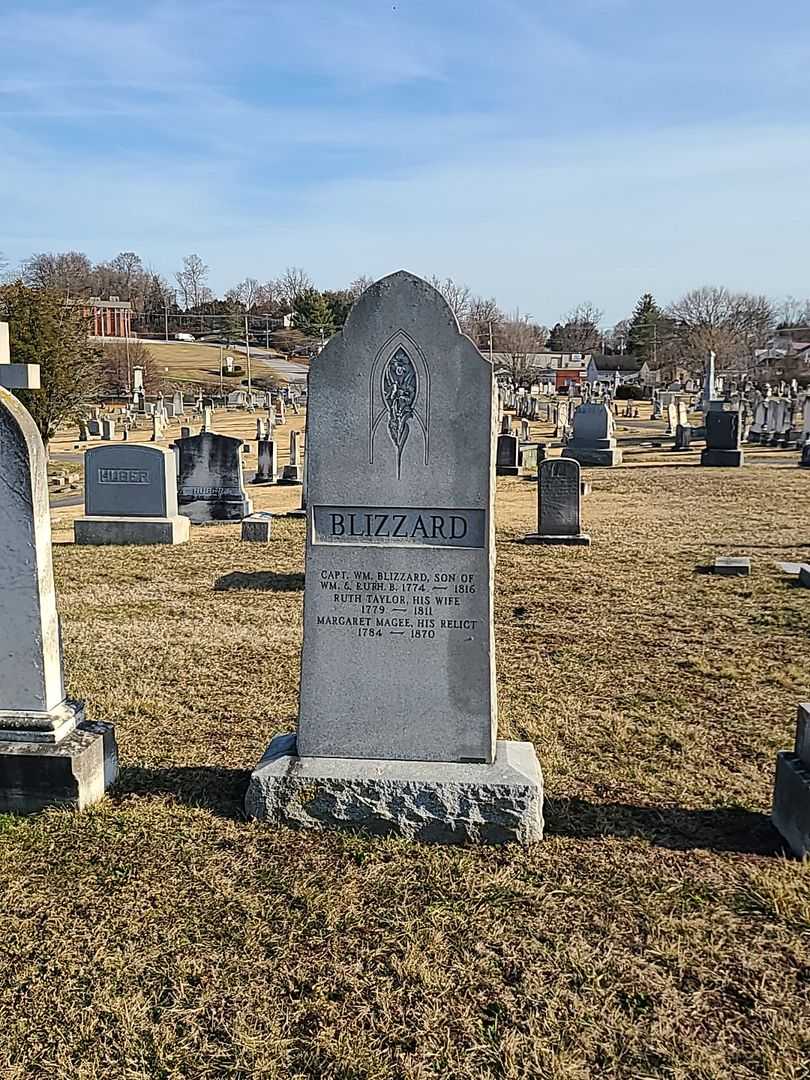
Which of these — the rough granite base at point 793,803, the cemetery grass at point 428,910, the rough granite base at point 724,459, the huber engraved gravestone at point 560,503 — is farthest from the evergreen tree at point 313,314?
the rough granite base at point 793,803

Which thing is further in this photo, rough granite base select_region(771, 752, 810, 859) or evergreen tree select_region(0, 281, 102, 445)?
evergreen tree select_region(0, 281, 102, 445)

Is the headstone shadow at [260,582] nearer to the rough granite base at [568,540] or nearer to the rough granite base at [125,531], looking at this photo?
the rough granite base at [125,531]

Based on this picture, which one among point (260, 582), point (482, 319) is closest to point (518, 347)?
point (482, 319)

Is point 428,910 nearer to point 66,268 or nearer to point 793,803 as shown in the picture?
point 793,803

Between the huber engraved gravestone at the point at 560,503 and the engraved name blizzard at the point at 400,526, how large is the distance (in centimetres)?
792

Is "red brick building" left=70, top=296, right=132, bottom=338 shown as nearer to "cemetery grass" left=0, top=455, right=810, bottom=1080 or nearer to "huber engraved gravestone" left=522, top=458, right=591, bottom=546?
"huber engraved gravestone" left=522, top=458, right=591, bottom=546

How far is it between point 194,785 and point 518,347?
77547 mm

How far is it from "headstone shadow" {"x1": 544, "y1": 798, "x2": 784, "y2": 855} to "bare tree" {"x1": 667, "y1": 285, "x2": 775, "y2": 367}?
75401 millimetres

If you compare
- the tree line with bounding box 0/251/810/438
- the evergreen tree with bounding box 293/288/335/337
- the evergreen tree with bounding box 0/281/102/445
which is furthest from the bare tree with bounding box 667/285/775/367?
the evergreen tree with bounding box 0/281/102/445

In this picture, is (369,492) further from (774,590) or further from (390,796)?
(774,590)

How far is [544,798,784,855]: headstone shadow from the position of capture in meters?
4.08

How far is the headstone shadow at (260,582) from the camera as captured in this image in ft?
31.1

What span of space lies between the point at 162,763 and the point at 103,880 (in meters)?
1.22

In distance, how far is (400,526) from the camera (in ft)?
13.9
